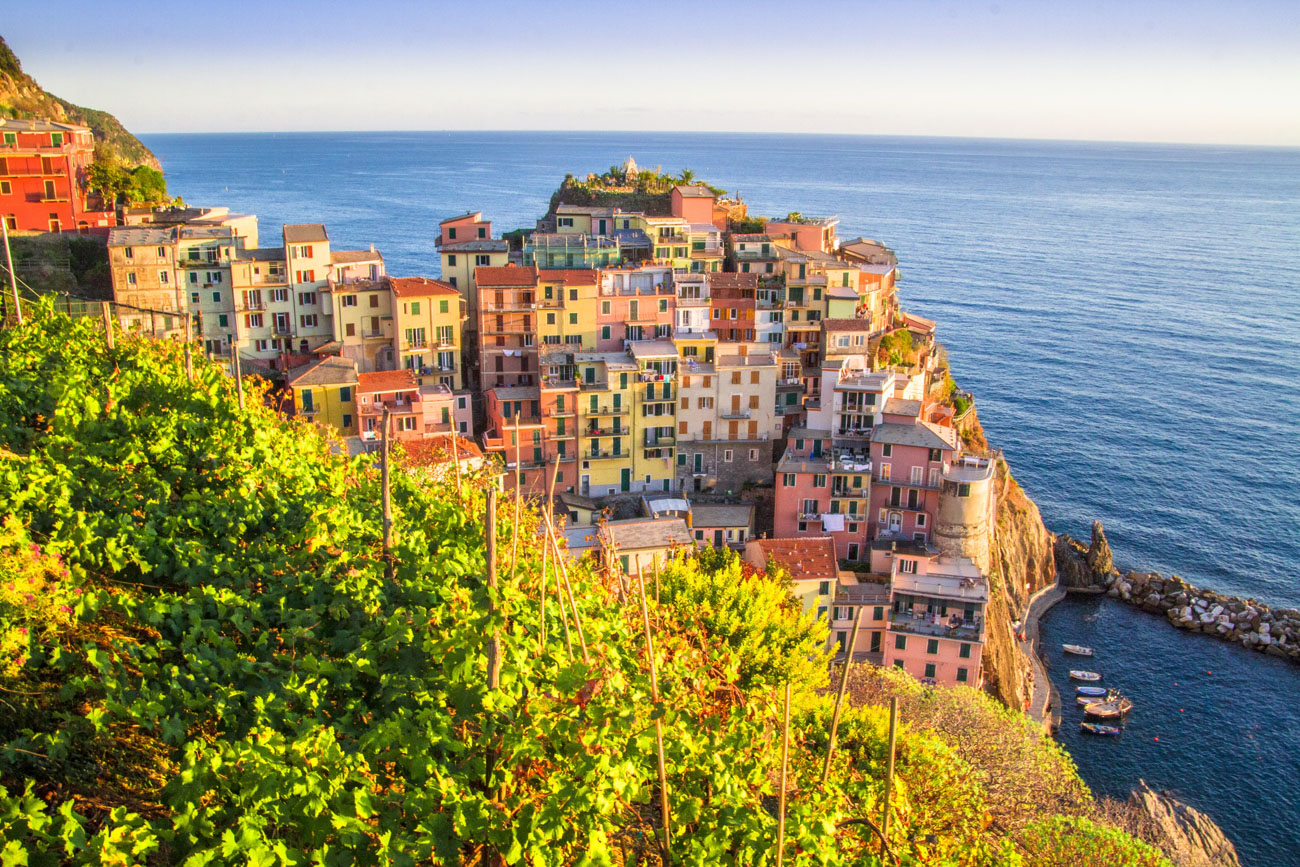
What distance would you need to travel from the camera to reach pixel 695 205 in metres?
53.8

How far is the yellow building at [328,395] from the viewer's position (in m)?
36.9

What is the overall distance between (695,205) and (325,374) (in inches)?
941

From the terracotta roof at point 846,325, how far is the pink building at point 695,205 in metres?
12.9

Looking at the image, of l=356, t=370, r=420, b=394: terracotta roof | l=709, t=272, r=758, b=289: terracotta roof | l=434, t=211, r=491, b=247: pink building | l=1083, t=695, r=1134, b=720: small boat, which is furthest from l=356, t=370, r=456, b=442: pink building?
l=1083, t=695, r=1134, b=720: small boat

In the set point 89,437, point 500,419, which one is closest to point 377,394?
point 500,419

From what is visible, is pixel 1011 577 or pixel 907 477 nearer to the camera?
pixel 907 477

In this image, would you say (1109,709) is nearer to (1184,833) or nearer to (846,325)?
(1184,833)

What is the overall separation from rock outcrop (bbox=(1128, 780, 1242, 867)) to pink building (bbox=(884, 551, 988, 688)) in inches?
238

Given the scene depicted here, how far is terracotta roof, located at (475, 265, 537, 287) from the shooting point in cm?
4175

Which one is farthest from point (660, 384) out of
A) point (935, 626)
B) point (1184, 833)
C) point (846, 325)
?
point (1184, 833)

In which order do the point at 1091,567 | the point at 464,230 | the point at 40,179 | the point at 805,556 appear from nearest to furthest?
the point at 805,556
the point at 40,179
the point at 1091,567
the point at 464,230

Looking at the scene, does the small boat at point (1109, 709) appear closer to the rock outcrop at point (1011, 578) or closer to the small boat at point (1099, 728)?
the small boat at point (1099, 728)

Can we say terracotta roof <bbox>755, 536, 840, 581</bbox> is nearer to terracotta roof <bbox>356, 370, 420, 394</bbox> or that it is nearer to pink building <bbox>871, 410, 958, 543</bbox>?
pink building <bbox>871, 410, 958, 543</bbox>

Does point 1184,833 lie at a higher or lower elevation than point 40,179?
lower
